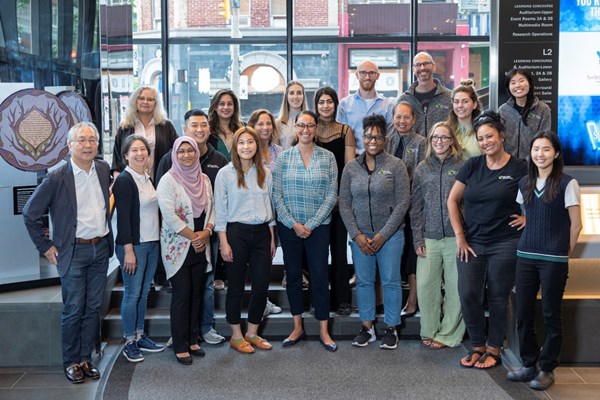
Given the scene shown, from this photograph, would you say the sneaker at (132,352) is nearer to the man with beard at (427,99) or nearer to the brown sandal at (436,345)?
the brown sandal at (436,345)

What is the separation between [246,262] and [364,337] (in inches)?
40.6

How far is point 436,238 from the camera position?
5.11 metres

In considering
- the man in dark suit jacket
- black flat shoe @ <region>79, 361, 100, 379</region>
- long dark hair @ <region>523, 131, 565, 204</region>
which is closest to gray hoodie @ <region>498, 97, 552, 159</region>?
long dark hair @ <region>523, 131, 565, 204</region>

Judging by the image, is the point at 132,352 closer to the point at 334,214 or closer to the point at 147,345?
the point at 147,345

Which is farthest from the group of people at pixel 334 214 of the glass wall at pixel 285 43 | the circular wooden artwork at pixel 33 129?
the glass wall at pixel 285 43

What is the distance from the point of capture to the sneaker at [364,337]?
5344mm

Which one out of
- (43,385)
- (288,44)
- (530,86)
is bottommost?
(43,385)

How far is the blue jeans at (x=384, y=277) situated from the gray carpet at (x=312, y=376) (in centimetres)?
27

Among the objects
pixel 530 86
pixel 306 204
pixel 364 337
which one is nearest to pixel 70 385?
pixel 306 204

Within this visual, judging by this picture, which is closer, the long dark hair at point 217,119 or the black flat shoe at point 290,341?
the black flat shoe at point 290,341

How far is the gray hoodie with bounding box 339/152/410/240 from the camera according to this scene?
5125 millimetres

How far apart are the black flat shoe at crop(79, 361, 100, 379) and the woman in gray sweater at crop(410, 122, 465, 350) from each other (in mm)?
2243

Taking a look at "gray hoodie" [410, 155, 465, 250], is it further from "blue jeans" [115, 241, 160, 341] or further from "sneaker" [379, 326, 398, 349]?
"blue jeans" [115, 241, 160, 341]

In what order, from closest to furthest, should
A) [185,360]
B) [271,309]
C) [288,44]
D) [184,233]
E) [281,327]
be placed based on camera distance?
[184,233], [185,360], [281,327], [271,309], [288,44]
